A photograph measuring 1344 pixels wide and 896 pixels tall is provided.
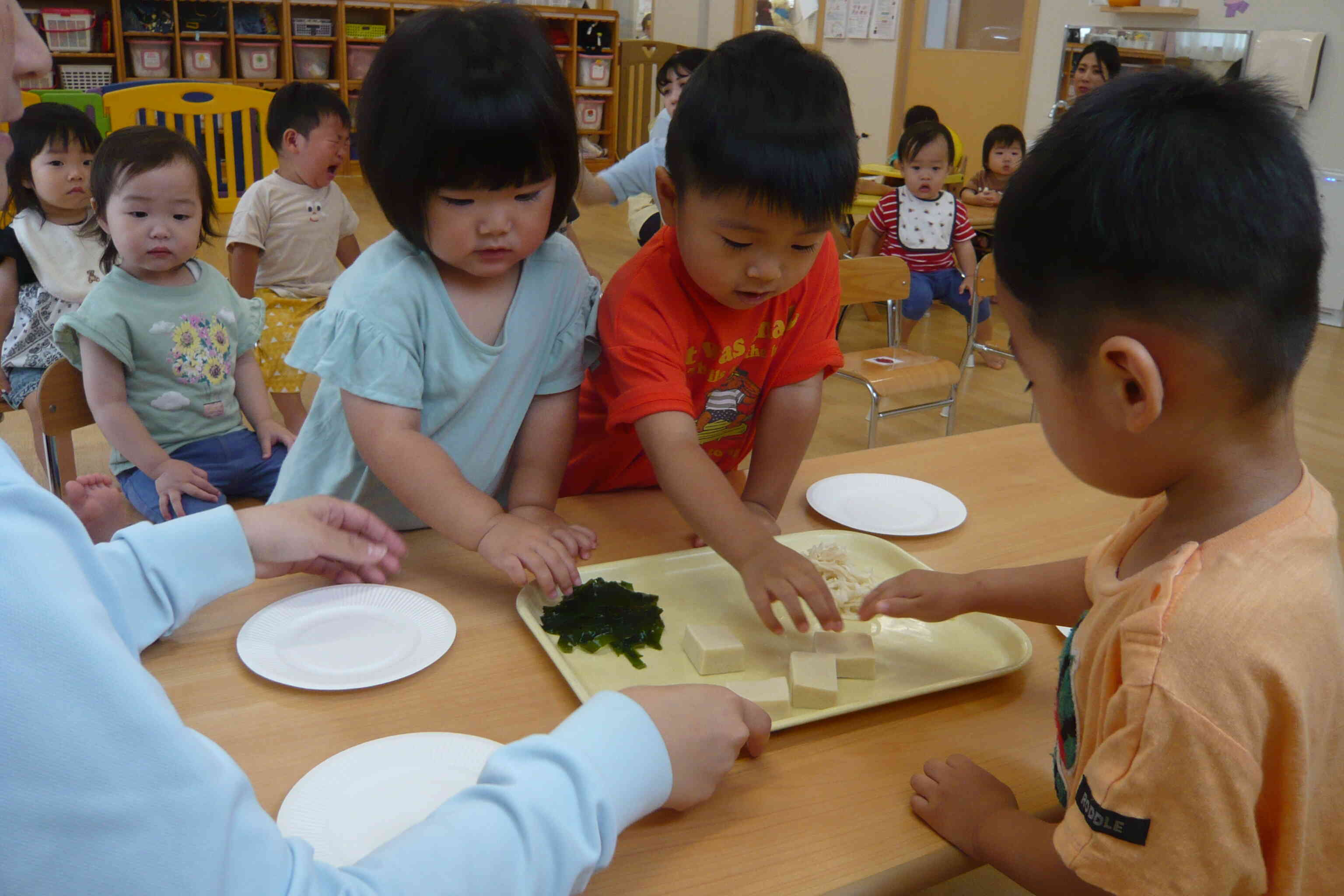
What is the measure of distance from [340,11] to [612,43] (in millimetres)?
2446

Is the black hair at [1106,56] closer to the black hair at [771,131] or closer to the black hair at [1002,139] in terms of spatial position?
the black hair at [1002,139]

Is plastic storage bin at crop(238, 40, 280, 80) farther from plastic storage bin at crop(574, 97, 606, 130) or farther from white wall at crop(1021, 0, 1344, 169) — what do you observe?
white wall at crop(1021, 0, 1344, 169)

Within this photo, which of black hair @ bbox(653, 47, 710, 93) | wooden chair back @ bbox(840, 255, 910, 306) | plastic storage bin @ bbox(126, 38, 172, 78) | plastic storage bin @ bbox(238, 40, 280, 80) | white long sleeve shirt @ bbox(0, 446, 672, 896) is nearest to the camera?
white long sleeve shirt @ bbox(0, 446, 672, 896)

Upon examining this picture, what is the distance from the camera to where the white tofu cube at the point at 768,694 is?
82 cm

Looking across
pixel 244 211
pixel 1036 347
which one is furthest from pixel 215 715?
pixel 244 211

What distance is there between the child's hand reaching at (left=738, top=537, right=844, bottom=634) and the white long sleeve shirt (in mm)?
374

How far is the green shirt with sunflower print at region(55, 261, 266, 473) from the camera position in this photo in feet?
6.47

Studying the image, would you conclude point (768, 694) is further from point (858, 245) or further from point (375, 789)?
point (858, 245)

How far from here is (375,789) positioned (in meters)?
0.71

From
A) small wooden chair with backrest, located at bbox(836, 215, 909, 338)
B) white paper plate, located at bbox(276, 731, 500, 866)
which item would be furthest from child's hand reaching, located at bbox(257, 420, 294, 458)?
small wooden chair with backrest, located at bbox(836, 215, 909, 338)

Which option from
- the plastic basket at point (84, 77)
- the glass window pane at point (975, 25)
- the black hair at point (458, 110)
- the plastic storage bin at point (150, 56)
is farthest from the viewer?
the plastic storage bin at point (150, 56)

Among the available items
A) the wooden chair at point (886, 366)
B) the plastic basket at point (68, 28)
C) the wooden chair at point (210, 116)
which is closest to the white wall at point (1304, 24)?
the wooden chair at point (886, 366)

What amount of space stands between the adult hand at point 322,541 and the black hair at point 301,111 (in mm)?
2626

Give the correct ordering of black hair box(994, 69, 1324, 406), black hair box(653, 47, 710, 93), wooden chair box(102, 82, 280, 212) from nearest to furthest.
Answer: black hair box(994, 69, 1324, 406) → wooden chair box(102, 82, 280, 212) → black hair box(653, 47, 710, 93)
